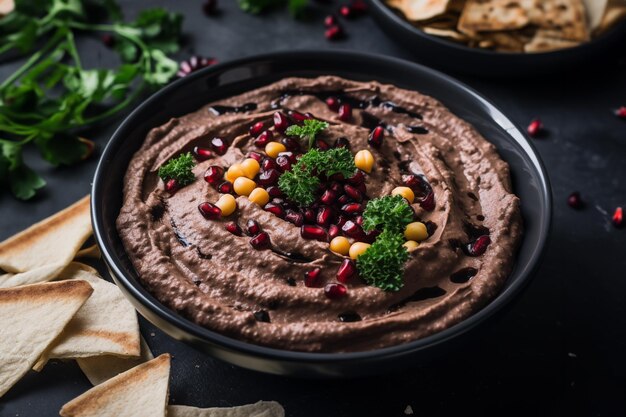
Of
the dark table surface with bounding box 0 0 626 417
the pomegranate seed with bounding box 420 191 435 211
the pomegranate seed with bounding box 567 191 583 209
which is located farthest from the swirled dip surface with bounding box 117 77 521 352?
the pomegranate seed with bounding box 567 191 583 209

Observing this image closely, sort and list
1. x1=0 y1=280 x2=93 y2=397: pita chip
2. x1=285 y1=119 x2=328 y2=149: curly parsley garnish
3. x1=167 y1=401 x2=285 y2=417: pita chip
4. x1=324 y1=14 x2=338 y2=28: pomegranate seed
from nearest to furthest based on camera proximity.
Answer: x1=167 y1=401 x2=285 y2=417: pita chip, x1=0 y1=280 x2=93 y2=397: pita chip, x1=285 y1=119 x2=328 y2=149: curly parsley garnish, x1=324 y1=14 x2=338 y2=28: pomegranate seed

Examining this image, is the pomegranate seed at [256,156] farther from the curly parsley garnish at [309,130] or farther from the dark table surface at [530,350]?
the dark table surface at [530,350]

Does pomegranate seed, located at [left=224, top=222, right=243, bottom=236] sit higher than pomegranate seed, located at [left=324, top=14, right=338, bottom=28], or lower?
higher

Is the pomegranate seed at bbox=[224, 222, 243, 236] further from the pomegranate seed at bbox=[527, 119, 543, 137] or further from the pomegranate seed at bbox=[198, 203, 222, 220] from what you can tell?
the pomegranate seed at bbox=[527, 119, 543, 137]

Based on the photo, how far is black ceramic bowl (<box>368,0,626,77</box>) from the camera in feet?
21.5

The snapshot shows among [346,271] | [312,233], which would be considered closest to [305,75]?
[312,233]

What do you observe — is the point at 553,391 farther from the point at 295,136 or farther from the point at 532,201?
the point at 295,136

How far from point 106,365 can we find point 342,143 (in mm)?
2027

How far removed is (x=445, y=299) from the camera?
422 cm

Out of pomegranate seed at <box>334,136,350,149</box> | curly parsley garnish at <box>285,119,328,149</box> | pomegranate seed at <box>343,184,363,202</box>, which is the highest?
curly parsley garnish at <box>285,119,328,149</box>

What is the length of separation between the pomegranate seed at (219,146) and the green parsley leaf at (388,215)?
1153mm

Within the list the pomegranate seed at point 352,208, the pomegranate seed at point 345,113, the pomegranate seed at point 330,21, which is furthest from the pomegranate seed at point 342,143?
the pomegranate seed at point 330,21

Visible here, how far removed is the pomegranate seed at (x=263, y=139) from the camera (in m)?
5.14

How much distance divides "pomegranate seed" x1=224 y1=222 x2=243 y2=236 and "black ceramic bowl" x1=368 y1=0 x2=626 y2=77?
293 centimetres
